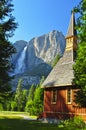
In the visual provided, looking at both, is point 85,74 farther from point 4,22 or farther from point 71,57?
point 71,57

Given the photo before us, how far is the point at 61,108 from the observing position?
34.9 meters

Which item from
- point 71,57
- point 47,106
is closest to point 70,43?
point 71,57

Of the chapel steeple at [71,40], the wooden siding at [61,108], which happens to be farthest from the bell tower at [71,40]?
the wooden siding at [61,108]

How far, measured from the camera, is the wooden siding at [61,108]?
32625 millimetres

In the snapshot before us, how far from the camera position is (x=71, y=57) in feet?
125

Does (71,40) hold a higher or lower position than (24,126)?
higher

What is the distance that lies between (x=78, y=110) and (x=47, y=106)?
6311 mm

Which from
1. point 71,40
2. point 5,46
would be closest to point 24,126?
point 5,46

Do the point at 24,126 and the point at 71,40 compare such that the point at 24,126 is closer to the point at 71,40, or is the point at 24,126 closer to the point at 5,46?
the point at 5,46

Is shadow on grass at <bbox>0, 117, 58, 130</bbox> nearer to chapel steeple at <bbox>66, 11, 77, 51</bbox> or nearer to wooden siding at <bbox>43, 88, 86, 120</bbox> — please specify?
wooden siding at <bbox>43, 88, 86, 120</bbox>

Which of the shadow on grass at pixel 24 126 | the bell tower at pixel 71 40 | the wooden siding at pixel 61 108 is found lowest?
the shadow on grass at pixel 24 126

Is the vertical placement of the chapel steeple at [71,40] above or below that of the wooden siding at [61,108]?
above

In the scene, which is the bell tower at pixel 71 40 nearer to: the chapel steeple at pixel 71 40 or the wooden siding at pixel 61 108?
the chapel steeple at pixel 71 40

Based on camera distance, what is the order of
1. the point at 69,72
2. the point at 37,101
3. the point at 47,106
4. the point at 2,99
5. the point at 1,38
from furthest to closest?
the point at 37,101 < the point at 47,106 < the point at 69,72 < the point at 2,99 < the point at 1,38
